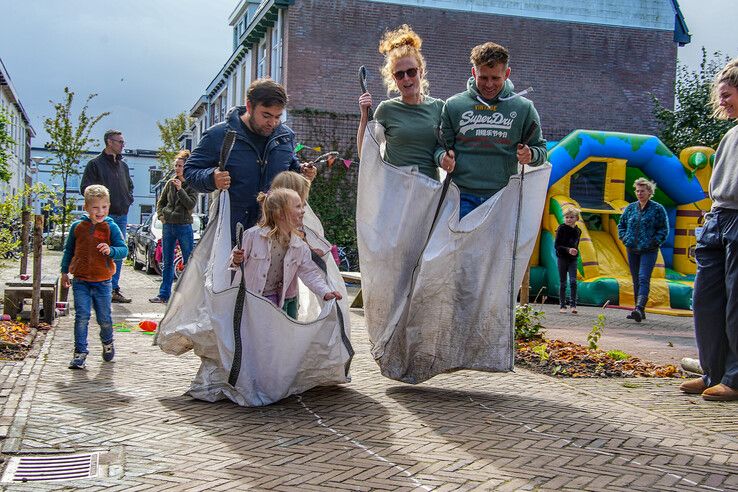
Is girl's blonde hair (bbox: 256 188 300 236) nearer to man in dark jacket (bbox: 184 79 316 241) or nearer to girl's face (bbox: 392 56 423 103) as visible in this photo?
man in dark jacket (bbox: 184 79 316 241)

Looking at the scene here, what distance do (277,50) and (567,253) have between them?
51.8ft

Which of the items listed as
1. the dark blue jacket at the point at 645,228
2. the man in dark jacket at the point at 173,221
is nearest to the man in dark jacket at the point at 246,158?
the man in dark jacket at the point at 173,221

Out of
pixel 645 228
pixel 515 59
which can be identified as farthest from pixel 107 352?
pixel 515 59

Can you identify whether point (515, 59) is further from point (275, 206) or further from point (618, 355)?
point (275, 206)

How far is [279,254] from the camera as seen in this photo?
5.62 m

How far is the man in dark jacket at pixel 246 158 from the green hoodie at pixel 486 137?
40.6 inches

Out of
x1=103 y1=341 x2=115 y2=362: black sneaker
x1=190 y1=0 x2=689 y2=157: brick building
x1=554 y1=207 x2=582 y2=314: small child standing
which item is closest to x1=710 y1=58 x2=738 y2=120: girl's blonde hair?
x1=103 y1=341 x2=115 y2=362: black sneaker

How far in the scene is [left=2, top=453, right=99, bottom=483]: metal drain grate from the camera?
12.7 feet

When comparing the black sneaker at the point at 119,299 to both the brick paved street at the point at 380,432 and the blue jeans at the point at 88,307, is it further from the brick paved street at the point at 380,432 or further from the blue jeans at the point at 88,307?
the brick paved street at the point at 380,432

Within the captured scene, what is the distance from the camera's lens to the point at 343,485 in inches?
149

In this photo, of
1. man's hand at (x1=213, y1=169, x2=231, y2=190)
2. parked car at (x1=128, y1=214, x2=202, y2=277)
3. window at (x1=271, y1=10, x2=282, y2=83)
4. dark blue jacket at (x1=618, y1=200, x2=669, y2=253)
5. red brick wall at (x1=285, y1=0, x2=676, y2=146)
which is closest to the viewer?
man's hand at (x1=213, y1=169, x2=231, y2=190)

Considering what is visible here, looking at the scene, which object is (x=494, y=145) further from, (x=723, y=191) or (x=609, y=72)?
(x=609, y=72)

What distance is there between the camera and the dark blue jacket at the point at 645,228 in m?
12.0

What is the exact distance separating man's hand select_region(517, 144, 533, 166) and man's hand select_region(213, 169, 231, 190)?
1.73m
